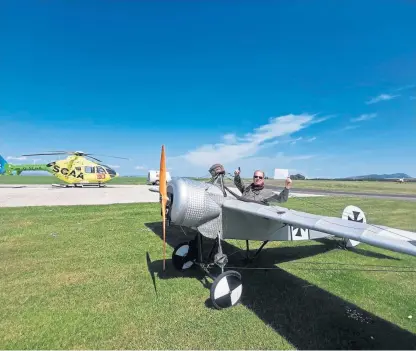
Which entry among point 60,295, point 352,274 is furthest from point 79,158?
point 352,274

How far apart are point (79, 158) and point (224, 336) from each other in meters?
Result: 36.4

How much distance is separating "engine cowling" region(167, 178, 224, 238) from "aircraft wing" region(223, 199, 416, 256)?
245 mm

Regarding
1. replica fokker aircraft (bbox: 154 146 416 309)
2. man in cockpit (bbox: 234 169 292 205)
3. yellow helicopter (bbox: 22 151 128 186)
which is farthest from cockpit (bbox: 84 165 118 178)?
man in cockpit (bbox: 234 169 292 205)

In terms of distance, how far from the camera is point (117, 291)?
5.70m

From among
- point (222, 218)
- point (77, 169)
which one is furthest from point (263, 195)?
point (77, 169)

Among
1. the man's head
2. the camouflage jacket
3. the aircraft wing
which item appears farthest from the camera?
the man's head

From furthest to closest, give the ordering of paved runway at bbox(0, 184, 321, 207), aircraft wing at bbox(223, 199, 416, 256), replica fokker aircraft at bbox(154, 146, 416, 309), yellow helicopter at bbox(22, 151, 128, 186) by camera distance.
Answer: yellow helicopter at bbox(22, 151, 128, 186)
paved runway at bbox(0, 184, 321, 207)
replica fokker aircraft at bbox(154, 146, 416, 309)
aircraft wing at bbox(223, 199, 416, 256)

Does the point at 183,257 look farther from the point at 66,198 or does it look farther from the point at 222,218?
the point at 66,198

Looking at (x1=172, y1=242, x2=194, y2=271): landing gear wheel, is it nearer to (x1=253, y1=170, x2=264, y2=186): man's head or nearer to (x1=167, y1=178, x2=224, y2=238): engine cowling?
(x1=167, y1=178, x2=224, y2=238): engine cowling

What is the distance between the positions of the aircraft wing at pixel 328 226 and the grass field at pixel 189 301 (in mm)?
1604

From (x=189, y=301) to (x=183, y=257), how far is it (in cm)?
171

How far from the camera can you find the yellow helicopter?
3419 centimetres

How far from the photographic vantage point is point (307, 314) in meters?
4.87

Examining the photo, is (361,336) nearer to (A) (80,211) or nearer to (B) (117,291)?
(B) (117,291)
